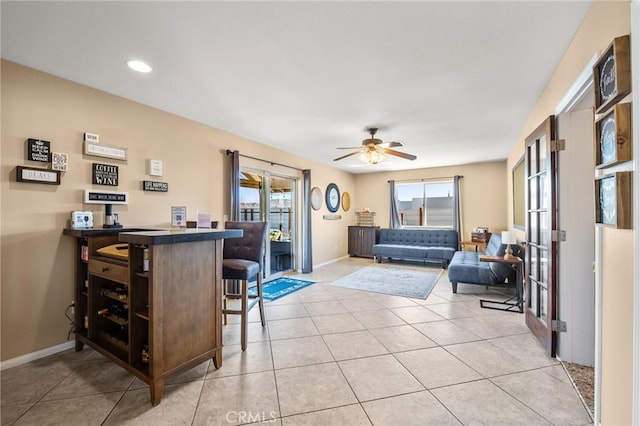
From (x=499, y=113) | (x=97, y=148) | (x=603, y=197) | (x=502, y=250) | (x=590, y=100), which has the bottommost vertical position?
(x=502, y=250)

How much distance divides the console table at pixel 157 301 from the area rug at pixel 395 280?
290 centimetres

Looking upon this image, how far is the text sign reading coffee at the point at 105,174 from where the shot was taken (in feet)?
8.45

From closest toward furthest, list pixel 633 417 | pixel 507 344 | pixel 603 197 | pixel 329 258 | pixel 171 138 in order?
pixel 633 417 < pixel 603 197 < pixel 507 344 < pixel 171 138 < pixel 329 258

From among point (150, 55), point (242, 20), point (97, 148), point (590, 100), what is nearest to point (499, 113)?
point (590, 100)

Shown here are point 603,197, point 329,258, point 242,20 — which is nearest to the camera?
point 603,197

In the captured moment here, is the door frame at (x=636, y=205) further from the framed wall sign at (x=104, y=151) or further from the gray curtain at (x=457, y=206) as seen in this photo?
the gray curtain at (x=457, y=206)

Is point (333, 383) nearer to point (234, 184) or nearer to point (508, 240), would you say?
point (234, 184)

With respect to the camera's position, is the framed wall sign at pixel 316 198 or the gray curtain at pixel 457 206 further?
the gray curtain at pixel 457 206

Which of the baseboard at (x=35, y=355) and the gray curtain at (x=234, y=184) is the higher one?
the gray curtain at (x=234, y=184)

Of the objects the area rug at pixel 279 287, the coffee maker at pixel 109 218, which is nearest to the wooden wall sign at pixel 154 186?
the coffee maker at pixel 109 218

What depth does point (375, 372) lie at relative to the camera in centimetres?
205

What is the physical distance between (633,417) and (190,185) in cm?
399

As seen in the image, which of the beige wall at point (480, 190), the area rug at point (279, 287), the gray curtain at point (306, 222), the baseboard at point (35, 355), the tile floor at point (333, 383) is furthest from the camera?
the beige wall at point (480, 190)

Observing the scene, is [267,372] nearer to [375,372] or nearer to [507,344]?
[375,372]
